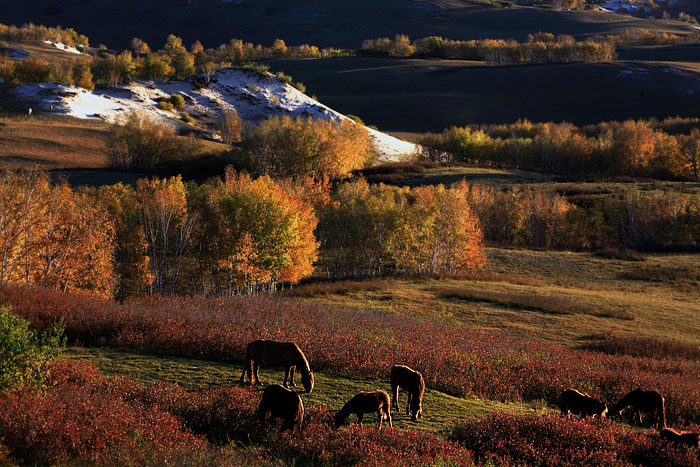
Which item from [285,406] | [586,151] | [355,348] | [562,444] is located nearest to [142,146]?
[586,151]

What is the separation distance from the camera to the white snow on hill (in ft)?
465

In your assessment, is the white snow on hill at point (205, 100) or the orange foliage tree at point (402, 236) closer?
the orange foliage tree at point (402, 236)

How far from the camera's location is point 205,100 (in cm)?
16800

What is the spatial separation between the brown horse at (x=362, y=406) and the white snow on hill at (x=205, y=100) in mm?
135416

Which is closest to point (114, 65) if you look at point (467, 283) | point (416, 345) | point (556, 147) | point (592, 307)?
point (556, 147)

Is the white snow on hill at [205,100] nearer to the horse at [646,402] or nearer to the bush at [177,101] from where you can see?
the bush at [177,101]

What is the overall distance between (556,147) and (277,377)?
136 m

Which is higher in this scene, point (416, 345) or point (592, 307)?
point (416, 345)

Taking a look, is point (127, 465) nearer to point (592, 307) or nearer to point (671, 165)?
point (592, 307)

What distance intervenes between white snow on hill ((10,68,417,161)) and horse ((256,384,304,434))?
446 ft

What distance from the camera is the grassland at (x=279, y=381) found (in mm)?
13539

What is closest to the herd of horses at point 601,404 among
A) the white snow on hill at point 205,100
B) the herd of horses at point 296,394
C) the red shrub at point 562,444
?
the red shrub at point 562,444

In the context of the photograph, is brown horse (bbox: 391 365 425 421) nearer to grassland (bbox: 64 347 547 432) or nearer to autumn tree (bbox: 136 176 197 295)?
grassland (bbox: 64 347 547 432)

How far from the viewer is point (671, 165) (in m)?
127
